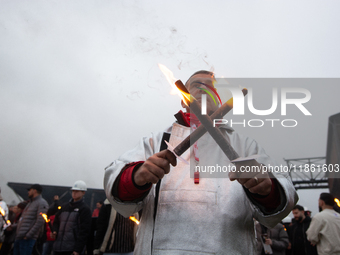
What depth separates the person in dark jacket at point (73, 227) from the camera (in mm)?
5555

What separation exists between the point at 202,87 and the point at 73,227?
5081 millimetres

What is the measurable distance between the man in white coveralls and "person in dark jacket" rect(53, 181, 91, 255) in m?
4.53

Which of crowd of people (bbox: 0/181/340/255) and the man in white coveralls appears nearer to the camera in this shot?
the man in white coveralls

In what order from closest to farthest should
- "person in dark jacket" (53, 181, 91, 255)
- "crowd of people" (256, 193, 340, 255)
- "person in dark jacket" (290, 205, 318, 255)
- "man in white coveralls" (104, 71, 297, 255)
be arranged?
"man in white coveralls" (104, 71, 297, 255) → "crowd of people" (256, 193, 340, 255) → "person in dark jacket" (53, 181, 91, 255) → "person in dark jacket" (290, 205, 318, 255)

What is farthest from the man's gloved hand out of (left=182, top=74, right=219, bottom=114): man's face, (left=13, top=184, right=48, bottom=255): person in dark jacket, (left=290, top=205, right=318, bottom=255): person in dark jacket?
(left=290, top=205, right=318, bottom=255): person in dark jacket

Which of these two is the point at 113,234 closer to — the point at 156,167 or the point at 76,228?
the point at 76,228

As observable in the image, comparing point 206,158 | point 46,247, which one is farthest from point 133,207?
point 46,247

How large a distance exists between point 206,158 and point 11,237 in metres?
7.89

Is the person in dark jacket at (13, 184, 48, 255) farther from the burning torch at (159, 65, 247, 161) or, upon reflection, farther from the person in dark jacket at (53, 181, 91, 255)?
the burning torch at (159, 65, 247, 161)

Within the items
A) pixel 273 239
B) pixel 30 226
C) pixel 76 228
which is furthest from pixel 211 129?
pixel 30 226

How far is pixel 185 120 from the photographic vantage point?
222 cm

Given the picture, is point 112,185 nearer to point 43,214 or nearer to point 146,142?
point 146,142

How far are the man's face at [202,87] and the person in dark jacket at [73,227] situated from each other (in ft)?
15.9

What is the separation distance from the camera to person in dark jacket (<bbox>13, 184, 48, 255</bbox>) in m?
6.44
